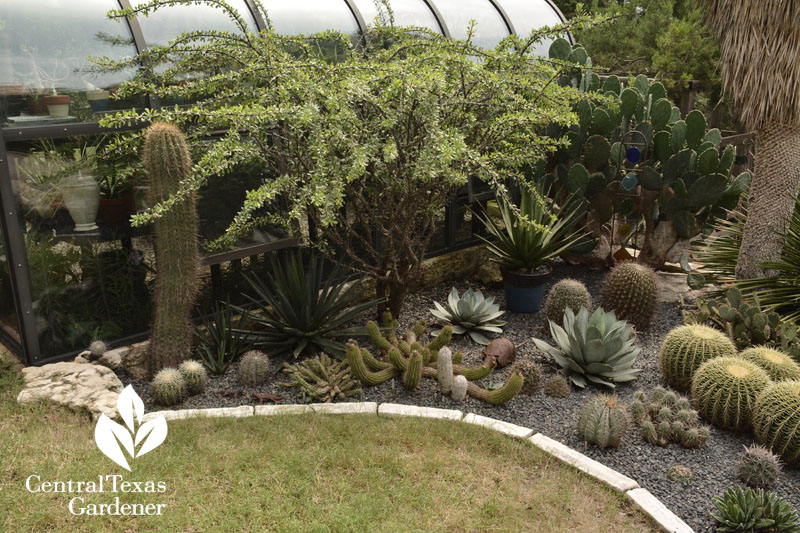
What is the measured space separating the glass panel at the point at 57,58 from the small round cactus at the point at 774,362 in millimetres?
4556

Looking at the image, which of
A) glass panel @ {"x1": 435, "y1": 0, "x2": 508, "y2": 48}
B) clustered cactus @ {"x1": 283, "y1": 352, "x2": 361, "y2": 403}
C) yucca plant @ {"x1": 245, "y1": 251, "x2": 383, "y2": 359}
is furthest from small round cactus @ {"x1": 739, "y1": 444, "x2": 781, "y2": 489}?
glass panel @ {"x1": 435, "y1": 0, "x2": 508, "y2": 48}

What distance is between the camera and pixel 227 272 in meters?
5.19

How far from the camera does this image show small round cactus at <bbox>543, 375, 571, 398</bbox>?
433 cm

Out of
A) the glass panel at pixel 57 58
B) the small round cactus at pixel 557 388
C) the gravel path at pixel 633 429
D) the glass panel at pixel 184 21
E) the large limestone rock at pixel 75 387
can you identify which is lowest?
the gravel path at pixel 633 429

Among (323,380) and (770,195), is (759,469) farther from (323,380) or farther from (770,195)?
(770,195)

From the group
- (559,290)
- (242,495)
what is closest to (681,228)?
(559,290)

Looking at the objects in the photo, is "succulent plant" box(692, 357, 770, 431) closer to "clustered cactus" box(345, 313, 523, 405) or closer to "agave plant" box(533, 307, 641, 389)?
"agave plant" box(533, 307, 641, 389)

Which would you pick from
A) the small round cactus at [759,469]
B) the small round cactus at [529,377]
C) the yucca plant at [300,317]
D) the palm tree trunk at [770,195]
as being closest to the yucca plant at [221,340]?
the yucca plant at [300,317]

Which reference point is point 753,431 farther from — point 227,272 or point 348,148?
point 227,272

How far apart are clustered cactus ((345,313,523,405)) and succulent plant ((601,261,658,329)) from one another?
5.71ft

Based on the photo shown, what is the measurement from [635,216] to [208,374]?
15.1ft

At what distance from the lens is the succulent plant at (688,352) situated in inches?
170

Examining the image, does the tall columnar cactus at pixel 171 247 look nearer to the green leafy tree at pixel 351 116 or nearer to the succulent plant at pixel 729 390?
the green leafy tree at pixel 351 116

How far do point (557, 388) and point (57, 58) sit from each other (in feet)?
13.0
